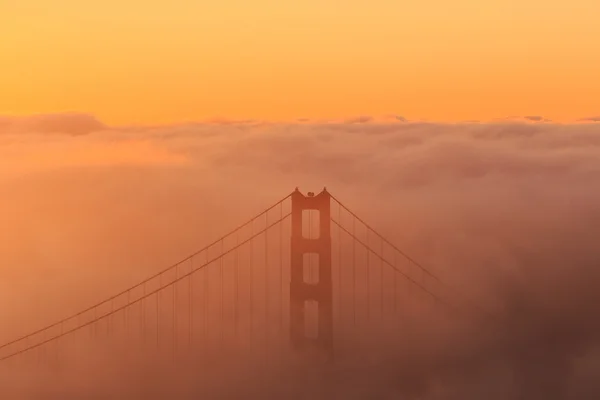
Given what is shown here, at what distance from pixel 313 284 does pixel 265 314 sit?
32.5 ft

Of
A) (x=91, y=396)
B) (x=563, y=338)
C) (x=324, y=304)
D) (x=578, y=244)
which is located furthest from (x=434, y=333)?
(x=578, y=244)

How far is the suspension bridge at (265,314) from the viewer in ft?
103

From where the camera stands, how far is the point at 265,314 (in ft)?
133

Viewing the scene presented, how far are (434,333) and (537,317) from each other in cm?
776

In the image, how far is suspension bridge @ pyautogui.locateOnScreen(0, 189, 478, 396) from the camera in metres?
31.4

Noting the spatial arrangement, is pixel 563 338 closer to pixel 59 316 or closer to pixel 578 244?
pixel 578 244

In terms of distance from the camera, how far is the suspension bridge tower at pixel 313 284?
3084 centimetres

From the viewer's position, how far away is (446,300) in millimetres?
43094

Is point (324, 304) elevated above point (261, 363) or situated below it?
above

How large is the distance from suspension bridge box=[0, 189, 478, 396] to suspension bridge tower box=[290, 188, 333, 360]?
0.03 meters

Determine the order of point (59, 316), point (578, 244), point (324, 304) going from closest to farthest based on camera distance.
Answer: point (324, 304)
point (59, 316)
point (578, 244)

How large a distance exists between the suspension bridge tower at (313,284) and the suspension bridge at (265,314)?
0.03 m

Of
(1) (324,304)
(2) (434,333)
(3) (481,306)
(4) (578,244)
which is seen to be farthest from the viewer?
(4) (578,244)

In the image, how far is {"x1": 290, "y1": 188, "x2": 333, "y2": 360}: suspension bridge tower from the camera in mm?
30844
